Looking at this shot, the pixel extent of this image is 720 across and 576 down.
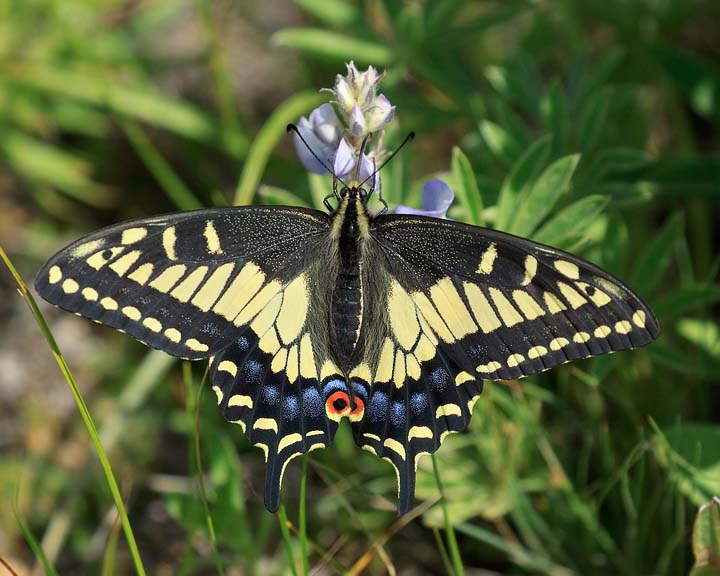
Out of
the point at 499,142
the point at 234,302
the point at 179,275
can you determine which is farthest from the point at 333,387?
the point at 499,142

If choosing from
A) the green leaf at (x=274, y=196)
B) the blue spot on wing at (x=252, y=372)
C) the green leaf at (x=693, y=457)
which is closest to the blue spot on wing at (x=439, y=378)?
the blue spot on wing at (x=252, y=372)

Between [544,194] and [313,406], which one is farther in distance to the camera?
[544,194]

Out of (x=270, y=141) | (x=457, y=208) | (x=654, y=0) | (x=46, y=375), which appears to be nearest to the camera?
(x=457, y=208)

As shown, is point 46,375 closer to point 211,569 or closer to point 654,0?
point 211,569

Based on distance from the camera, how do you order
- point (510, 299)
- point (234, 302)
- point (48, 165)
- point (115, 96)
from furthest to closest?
point (48, 165) → point (115, 96) → point (234, 302) → point (510, 299)

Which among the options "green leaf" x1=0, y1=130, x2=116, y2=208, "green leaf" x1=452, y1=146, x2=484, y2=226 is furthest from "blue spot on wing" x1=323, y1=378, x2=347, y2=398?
"green leaf" x1=0, y1=130, x2=116, y2=208

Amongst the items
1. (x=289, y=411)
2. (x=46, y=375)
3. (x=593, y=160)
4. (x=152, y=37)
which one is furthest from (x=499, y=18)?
(x=46, y=375)

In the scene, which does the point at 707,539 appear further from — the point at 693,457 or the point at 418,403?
the point at 418,403
